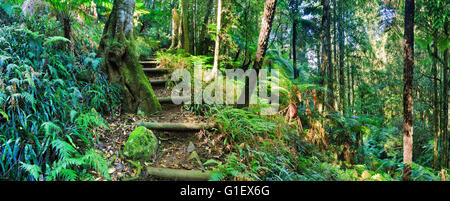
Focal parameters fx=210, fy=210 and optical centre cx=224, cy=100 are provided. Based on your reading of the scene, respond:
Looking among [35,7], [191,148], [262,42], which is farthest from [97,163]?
[35,7]

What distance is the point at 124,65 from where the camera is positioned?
3852 millimetres

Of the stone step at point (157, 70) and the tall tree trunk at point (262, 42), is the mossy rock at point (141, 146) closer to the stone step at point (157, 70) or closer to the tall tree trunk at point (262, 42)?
the tall tree trunk at point (262, 42)

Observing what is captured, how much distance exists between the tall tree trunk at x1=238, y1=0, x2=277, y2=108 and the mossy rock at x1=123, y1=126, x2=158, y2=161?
6.03ft

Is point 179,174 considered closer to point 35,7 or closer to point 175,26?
point 35,7

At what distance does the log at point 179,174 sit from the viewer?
8.18 feet

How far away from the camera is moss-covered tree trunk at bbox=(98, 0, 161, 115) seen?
3.75 meters

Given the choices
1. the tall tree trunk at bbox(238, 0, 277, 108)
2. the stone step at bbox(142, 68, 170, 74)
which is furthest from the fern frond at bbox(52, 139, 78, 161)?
the stone step at bbox(142, 68, 170, 74)

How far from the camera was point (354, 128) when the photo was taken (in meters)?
5.32

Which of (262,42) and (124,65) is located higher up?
(262,42)

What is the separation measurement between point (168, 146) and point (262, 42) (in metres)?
2.39

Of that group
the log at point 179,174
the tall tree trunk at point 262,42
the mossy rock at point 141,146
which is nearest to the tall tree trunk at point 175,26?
the tall tree trunk at point 262,42
